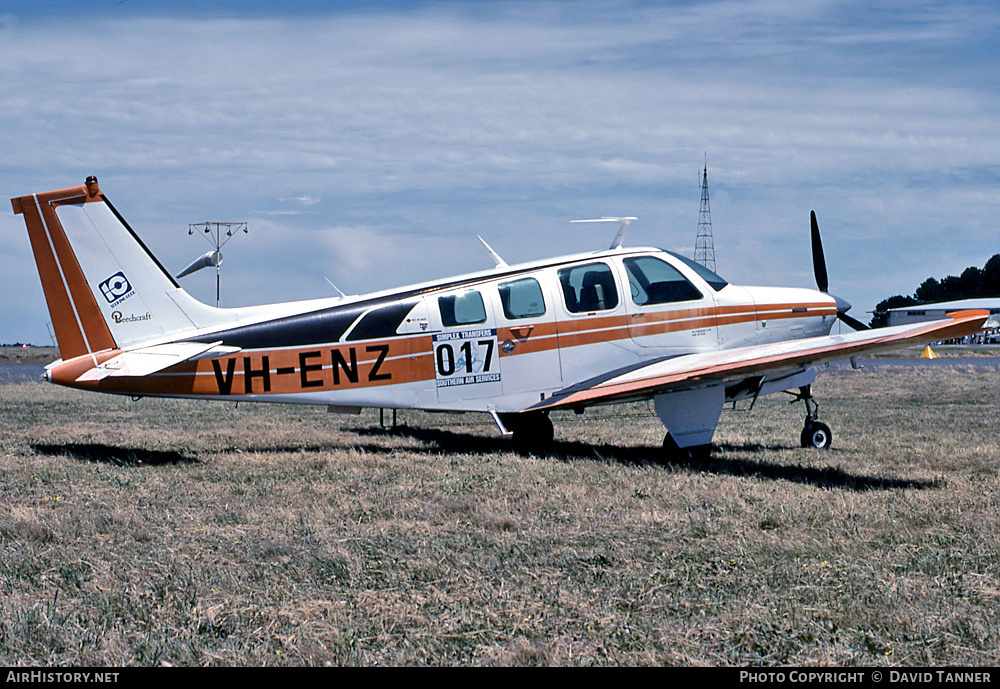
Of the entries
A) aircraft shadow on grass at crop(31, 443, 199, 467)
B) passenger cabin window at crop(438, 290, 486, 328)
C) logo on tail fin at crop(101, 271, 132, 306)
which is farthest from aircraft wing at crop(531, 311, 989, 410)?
logo on tail fin at crop(101, 271, 132, 306)

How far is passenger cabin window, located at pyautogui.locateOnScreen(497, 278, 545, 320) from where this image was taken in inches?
489

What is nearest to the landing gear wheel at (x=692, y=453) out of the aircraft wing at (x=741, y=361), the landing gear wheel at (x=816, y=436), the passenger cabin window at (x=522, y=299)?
the aircraft wing at (x=741, y=361)

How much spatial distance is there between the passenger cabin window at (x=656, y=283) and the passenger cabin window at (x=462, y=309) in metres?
2.19

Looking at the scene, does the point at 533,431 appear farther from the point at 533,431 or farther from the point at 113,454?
the point at 113,454

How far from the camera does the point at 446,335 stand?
12336mm

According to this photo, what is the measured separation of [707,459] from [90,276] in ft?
28.2

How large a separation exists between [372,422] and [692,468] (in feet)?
29.0

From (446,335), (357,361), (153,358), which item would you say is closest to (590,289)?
(446,335)

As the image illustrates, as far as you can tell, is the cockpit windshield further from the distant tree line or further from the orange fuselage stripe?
the distant tree line

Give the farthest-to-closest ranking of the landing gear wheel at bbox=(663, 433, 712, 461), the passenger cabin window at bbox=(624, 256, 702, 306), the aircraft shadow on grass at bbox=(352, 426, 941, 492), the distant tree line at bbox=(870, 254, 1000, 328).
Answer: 1. the distant tree line at bbox=(870, 254, 1000, 328)
2. the passenger cabin window at bbox=(624, 256, 702, 306)
3. the landing gear wheel at bbox=(663, 433, 712, 461)
4. the aircraft shadow on grass at bbox=(352, 426, 941, 492)

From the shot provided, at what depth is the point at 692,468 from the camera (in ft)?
35.5

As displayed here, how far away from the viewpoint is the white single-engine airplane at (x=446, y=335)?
38.2 ft

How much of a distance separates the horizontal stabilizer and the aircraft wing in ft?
14.8

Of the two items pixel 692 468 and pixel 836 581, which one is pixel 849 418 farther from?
pixel 836 581
